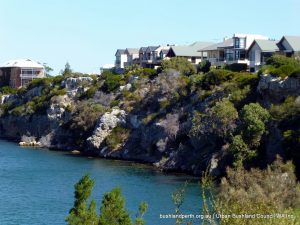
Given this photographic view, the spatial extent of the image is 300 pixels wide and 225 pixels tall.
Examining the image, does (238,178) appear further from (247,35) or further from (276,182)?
(247,35)

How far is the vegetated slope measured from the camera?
207ft

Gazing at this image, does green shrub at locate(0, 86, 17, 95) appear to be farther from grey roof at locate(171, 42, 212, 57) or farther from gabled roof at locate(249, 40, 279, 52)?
gabled roof at locate(249, 40, 279, 52)

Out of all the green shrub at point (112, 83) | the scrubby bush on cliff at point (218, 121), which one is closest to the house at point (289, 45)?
the scrubby bush on cliff at point (218, 121)

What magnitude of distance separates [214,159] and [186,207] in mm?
17433

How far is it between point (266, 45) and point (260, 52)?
6.03ft

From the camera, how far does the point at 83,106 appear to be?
98.5 metres

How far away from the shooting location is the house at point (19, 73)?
15212 cm

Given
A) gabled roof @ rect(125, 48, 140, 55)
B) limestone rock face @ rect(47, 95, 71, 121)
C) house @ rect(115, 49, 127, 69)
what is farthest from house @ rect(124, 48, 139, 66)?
limestone rock face @ rect(47, 95, 71, 121)

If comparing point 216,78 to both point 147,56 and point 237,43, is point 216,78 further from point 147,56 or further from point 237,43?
point 147,56

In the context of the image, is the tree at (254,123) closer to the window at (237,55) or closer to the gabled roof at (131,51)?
the window at (237,55)

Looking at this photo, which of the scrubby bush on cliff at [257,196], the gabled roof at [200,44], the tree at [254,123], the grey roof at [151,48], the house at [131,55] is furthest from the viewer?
the house at [131,55]

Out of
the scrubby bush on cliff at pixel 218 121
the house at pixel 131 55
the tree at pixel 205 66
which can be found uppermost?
the house at pixel 131 55

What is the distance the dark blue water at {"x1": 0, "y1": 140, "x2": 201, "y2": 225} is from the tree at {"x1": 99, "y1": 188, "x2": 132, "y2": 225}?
1361 centimetres

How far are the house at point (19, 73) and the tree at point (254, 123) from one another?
9488 centimetres
